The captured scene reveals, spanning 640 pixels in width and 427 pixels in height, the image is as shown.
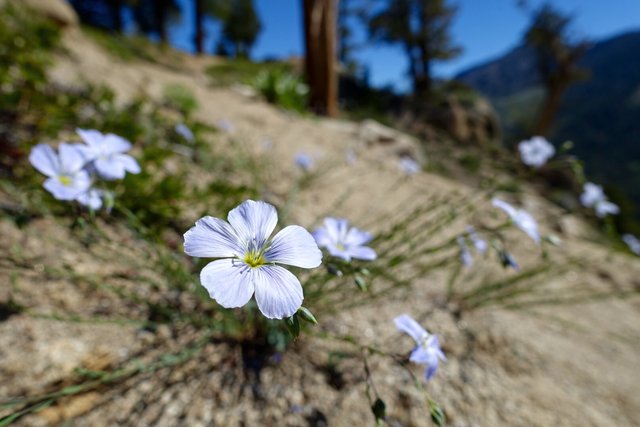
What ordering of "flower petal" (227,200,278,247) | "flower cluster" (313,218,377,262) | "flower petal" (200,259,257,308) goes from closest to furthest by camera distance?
1. "flower petal" (200,259,257,308)
2. "flower petal" (227,200,278,247)
3. "flower cluster" (313,218,377,262)

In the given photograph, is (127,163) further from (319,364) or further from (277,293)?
(319,364)

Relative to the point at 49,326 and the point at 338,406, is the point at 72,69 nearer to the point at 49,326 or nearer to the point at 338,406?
the point at 49,326

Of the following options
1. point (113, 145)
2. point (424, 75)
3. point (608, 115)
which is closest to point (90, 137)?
point (113, 145)

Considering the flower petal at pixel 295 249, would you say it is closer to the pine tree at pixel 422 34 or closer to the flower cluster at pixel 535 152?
the flower cluster at pixel 535 152

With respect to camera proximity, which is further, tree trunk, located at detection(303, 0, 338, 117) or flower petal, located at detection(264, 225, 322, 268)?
tree trunk, located at detection(303, 0, 338, 117)

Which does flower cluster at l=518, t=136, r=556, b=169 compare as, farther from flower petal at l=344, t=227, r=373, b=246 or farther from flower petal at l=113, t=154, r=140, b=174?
Result: flower petal at l=113, t=154, r=140, b=174

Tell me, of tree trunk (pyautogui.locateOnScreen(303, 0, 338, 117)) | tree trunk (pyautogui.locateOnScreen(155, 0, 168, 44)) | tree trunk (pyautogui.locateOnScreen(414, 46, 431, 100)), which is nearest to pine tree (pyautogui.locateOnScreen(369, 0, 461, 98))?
tree trunk (pyautogui.locateOnScreen(414, 46, 431, 100))
